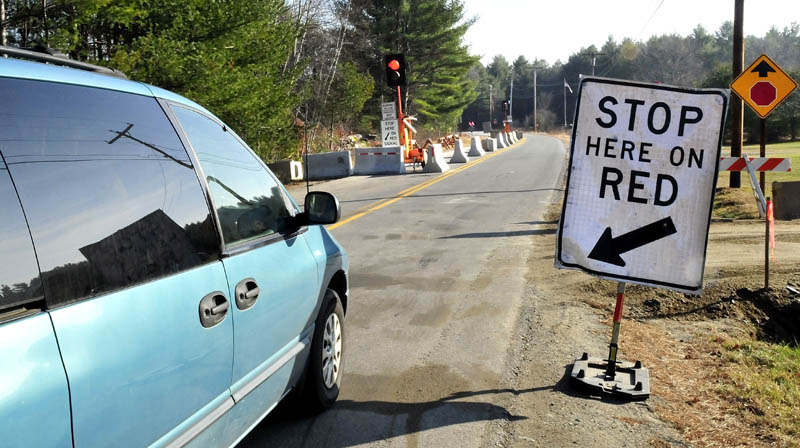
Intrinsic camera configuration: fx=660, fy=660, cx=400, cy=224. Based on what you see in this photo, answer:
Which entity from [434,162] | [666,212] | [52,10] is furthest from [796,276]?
[434,162]

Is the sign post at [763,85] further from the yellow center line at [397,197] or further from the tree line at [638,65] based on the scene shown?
the tree line at [638,65]

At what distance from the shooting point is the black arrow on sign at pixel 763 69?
36.8 feet

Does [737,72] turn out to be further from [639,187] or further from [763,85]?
[639,187]

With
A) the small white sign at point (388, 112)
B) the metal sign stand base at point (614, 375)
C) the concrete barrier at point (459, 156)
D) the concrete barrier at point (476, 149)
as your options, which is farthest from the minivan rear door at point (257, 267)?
the concrete barrier at point (476, 149)

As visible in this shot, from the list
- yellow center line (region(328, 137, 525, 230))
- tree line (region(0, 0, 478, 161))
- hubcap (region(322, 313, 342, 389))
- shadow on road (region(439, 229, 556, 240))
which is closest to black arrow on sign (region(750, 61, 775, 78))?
shadow on road (region(439, 229, 556, 240))

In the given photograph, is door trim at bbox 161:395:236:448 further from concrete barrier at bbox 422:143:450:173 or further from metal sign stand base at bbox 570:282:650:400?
concrete barrier at bbox 422:143:450:173

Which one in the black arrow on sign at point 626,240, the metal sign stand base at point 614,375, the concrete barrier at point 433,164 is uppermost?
the black arrow on sign at point 626,240

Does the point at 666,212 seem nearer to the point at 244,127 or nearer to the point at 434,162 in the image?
the point at 244,127

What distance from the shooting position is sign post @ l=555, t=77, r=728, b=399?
162 inches

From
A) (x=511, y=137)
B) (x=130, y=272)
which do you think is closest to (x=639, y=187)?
(x=130, y=272)

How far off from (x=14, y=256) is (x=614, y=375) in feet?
12.0

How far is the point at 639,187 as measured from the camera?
4215mm

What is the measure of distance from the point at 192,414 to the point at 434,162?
21477 millimetres

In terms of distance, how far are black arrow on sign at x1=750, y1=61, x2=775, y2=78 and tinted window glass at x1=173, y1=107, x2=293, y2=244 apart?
10.5 m
